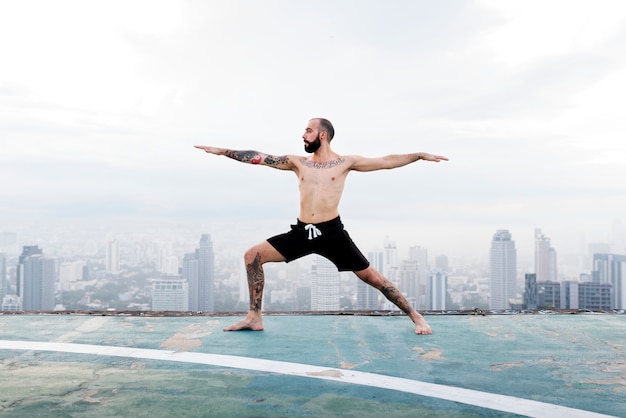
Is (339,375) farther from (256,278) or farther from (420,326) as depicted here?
(256,278)

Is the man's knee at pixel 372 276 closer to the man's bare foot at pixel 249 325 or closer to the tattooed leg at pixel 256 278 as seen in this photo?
the tattooed leg at pixel 256 278

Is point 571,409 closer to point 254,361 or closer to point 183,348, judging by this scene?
point 254,361

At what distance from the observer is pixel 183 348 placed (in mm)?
5449

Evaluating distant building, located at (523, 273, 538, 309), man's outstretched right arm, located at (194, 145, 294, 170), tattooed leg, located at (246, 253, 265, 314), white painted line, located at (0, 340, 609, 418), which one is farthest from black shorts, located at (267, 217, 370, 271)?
distant building, located at (523, 273, 538, 309)

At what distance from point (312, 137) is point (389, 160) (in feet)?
3.03

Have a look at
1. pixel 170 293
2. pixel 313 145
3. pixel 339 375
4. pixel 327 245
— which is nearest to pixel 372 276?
pixel 327 245

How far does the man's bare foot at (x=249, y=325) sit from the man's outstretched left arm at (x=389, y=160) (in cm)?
214

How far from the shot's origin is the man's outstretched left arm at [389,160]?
19.9 ft

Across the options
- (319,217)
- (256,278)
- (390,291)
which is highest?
(319,217)

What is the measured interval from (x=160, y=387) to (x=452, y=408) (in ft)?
6.96

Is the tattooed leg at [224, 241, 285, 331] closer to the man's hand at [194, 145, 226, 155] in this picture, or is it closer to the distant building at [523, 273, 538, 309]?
the man's hand at [194, 145, 226, 155]

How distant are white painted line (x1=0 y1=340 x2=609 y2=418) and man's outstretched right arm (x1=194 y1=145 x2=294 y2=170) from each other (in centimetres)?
231

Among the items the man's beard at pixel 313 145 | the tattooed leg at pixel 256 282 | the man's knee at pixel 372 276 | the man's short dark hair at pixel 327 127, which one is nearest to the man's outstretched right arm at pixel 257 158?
the man's beard at pixel 313 145

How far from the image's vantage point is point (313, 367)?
15.2 feet
